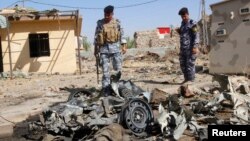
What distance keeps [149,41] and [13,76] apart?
16.1m

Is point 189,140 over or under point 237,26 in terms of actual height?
under

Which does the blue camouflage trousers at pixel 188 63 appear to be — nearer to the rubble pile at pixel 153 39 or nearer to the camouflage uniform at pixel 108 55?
the camouflage uniform at pixel 108 55

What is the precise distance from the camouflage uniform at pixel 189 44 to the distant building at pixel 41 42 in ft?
33.7

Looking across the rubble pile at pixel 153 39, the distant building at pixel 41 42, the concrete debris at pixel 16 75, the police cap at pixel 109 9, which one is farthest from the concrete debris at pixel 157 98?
the rubble pile at pixel 153 39

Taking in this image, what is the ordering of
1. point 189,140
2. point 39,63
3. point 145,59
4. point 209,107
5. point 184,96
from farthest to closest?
1. point 145,59
2. point 39,63
3. point 184,96
4. point 209,107
5. point 189,140

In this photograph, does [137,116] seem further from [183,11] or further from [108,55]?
[183,11]

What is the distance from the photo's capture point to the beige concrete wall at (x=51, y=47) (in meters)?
19.7

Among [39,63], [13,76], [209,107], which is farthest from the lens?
[39,63]

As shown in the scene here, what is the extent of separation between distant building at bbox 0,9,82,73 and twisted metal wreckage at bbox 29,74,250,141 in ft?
44.9

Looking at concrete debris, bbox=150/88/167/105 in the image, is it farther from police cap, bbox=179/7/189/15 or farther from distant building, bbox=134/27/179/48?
distant building, bbox=134/27/179/48

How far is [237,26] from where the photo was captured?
11.8 metres

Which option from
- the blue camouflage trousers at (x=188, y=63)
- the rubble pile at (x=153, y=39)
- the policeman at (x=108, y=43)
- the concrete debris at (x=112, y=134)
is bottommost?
the concrete debris at (x=112, y=134)

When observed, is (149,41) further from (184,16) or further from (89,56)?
(184,16)

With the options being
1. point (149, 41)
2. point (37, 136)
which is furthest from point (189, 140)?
point (149, 41)
